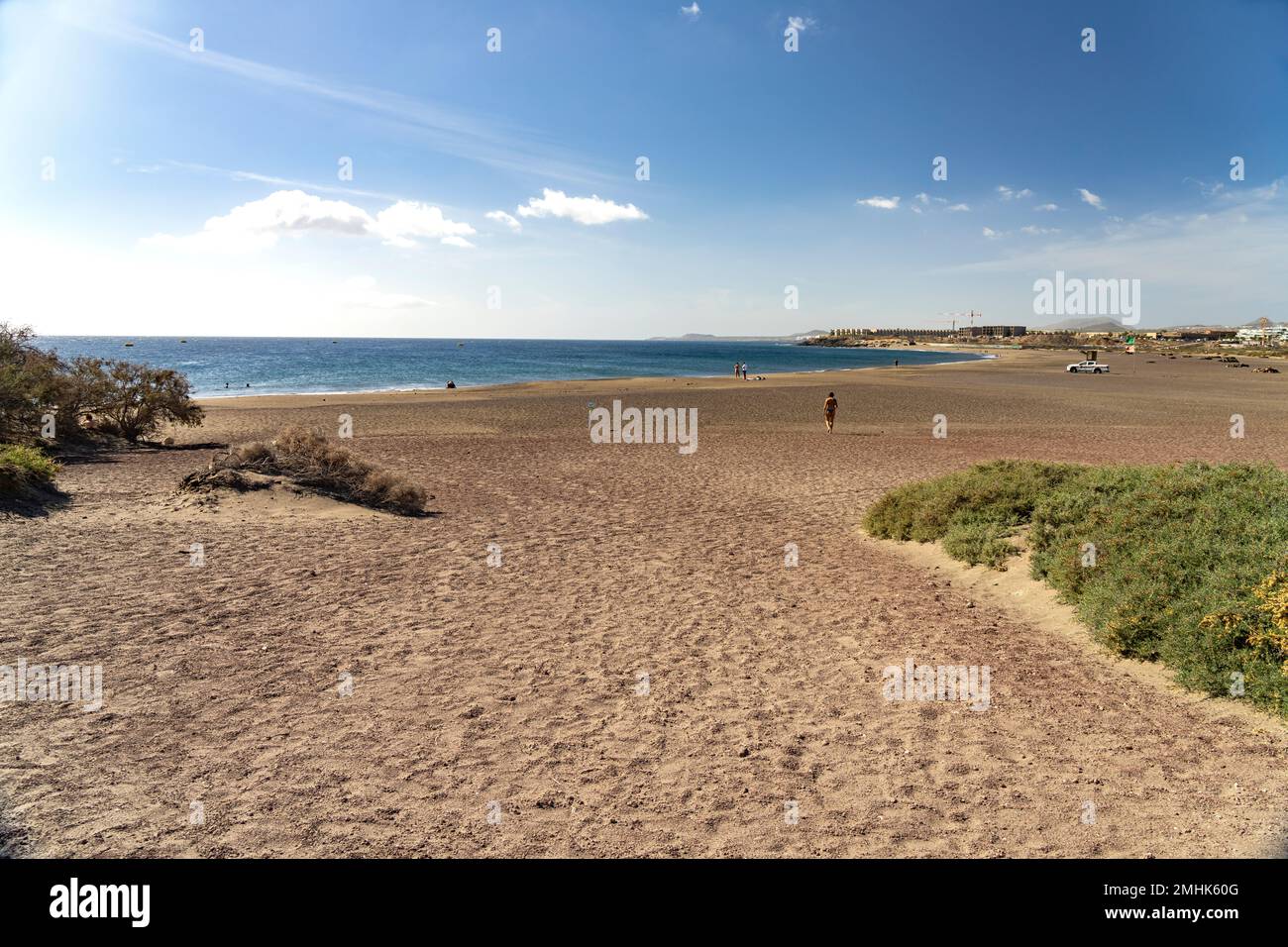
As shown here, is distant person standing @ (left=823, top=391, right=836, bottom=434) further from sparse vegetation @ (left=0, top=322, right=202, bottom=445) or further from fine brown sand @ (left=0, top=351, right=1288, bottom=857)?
sparse vegetation @ (left=0, top=322, right=202, bottom=445)

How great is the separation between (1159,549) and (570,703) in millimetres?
6239

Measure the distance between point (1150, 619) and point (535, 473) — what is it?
13845 millimetres

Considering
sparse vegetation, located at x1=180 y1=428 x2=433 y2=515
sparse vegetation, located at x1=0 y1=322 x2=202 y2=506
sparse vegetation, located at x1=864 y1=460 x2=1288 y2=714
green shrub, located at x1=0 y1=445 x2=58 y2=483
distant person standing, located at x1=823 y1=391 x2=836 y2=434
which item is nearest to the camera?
sparse vegetation, located at x1=864 y1=460 x2=1288 y2=714

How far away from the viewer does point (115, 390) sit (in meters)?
21.3

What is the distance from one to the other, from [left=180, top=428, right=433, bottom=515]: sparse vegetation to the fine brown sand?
0.86 meters

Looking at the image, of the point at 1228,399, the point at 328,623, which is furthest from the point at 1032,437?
the point at 328,623

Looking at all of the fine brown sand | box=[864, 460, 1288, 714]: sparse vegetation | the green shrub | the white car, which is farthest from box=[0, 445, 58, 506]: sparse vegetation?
the white car

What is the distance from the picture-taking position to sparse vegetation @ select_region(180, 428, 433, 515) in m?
13.6

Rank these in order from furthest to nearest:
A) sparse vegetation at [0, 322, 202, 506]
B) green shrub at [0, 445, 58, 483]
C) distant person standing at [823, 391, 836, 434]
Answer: distant person standing at [823, 391, 836, 434] < sparse vegetation at [0, 322, 202, 506] < green shrub at [0, 445, 58, 483]

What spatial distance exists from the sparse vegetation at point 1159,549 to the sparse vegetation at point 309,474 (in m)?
9.40

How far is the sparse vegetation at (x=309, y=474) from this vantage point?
13.6m

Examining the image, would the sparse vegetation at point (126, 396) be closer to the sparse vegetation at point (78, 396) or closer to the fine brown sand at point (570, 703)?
the sparse vegetation at point (78, 396)

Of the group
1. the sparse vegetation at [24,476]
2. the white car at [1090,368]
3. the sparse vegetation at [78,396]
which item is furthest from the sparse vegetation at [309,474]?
the white car at [1090,368]
